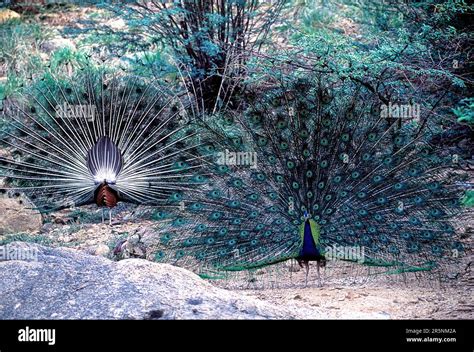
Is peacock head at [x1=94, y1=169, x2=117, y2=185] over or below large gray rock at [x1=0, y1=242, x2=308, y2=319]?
over

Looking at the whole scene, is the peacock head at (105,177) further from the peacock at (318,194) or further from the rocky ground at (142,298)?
the rocky ground at (142,298)

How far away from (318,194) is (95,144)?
2862 mm

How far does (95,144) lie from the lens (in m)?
8.01

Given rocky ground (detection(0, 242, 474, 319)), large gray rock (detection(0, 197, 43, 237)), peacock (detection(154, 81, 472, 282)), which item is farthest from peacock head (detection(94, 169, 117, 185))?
rocky ground (detection(0, 242, 474, 319))

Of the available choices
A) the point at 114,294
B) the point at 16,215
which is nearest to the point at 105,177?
the point at 16,215

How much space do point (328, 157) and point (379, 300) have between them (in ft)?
5.20

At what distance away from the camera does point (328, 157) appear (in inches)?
260

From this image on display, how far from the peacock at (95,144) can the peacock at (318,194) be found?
1167 mm

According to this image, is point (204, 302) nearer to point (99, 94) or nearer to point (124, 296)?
point (124, 296)

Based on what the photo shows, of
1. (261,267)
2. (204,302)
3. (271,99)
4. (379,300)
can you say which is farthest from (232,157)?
(204,302)

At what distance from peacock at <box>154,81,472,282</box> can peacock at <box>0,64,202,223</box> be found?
1.17 m

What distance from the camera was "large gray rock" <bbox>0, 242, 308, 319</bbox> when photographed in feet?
13.7

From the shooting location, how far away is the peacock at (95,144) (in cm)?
782

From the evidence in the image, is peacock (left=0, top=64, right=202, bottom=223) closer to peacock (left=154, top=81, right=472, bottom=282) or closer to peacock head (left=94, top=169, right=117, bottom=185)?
peacock head (left=94, top=169, right=117, bottom=185)
